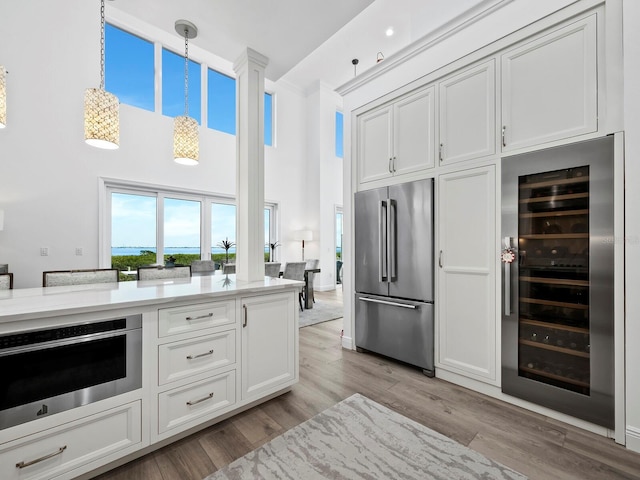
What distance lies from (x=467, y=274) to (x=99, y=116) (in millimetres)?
3208

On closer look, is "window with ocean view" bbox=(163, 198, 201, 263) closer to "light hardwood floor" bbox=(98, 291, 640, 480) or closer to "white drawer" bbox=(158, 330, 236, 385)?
"light hardwood floor" bbox=(98, 291, 640, 480)

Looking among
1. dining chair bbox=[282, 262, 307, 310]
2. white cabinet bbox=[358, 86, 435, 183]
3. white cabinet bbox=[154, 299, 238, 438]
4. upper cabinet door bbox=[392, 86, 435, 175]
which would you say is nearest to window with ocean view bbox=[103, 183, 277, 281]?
dining chair bbox=[282, 262, 307, 310]

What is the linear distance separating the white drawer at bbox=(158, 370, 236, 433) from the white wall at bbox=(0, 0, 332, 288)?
386 centimetres

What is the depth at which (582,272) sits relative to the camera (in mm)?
1875

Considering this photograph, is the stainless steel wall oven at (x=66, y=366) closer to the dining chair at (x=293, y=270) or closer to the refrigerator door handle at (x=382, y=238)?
the refrigerator door handle at (x=382, y=238)

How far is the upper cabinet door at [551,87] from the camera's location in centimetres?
183

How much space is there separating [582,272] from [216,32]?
3181mm

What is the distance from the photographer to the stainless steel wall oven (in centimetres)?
124

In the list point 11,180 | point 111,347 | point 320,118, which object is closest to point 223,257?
point 11,180

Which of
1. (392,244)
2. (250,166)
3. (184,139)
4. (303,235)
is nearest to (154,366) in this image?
(250,166)

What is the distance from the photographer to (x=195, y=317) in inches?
69.1

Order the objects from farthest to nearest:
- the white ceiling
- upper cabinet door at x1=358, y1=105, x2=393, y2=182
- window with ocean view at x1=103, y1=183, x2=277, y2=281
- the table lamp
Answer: the table lamp, window with ocean view at x1=103, y1=183, x2=277, y2=281, upper cabinet door at x1=358, y1=105, x2=393, y2=182, the white ceiling

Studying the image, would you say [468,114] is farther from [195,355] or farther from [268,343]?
[195,355]

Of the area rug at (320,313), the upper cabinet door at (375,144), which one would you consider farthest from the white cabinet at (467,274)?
the area rug at (320,313)
